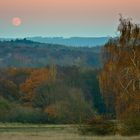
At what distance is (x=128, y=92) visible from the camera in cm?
4544

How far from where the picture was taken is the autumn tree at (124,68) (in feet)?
147

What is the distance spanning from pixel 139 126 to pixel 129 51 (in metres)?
6.83

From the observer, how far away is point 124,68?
4531 centimetres

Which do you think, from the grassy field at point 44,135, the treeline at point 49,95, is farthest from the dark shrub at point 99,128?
the treeline at point 49,95

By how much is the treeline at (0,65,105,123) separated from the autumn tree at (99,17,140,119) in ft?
81.2

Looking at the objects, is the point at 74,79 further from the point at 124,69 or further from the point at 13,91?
the point at 124,69

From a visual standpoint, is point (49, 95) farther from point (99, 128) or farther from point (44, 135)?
point (44, 135)

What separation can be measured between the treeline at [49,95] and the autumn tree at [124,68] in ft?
81.2

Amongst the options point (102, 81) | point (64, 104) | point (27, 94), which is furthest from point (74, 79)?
point (102, 81)

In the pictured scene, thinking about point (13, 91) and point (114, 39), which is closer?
point (114, 39)

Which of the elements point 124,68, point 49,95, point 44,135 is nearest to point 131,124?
point 124,68

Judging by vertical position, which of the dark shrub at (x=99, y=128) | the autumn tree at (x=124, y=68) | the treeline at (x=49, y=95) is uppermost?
the autumn tree at (x=124, y=68)

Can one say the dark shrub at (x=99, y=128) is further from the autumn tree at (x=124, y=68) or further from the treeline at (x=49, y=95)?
the treeline at (x=49, y=95)

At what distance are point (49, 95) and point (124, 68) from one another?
1770 inches
